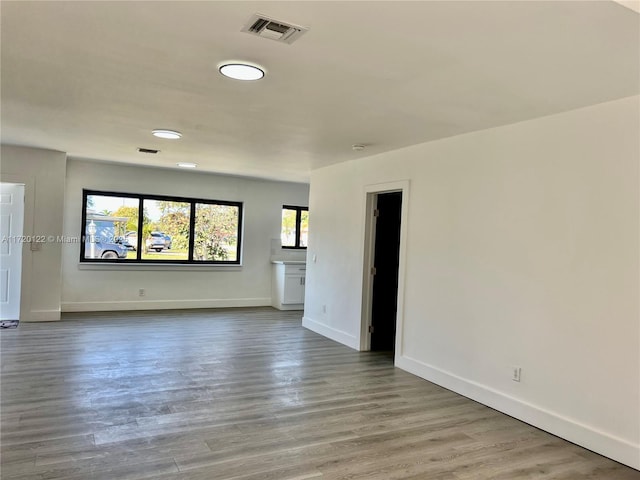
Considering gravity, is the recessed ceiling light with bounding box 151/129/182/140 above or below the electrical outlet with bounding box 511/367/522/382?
above

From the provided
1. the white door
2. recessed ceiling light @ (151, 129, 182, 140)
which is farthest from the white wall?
the white door

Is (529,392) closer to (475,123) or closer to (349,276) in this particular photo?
(475,123)

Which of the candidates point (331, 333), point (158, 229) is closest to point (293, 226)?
point (158, 229)

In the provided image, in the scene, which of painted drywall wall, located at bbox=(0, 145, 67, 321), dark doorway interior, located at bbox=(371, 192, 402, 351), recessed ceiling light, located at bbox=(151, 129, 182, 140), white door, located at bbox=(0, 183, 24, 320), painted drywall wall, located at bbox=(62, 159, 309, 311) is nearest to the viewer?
recessed ceiling light, located at bbox=(151, 129, 182, 140)

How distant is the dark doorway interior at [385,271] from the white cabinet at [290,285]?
7.87ft

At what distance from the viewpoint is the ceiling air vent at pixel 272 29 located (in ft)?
6.68

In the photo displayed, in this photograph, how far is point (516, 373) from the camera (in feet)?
11.5

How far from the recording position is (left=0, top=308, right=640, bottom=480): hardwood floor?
8.51 ft

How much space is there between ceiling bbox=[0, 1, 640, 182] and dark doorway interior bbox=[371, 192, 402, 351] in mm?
1385

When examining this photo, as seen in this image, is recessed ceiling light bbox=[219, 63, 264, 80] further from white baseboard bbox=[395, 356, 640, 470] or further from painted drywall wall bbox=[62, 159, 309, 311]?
painted drywall wall bbox=[62, 159, 309, 311]

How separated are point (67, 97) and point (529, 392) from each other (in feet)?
13.6

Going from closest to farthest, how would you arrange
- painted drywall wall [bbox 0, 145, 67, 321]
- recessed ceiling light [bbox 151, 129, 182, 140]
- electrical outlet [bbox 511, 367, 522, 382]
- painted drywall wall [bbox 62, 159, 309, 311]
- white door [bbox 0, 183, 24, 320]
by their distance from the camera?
electrical outlet [bbox 511, 367, 522, 382] < recessed ceiling light [bbox 151, 129, 182, 140] < painted drywall wall [bbox 0, 145, 67, 321] < white door [bbox 0, 183, 24, 320] < painted drywall wall [bbox 62, 159, 309, 311]

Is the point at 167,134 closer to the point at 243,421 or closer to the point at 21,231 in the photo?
the point at 243,421

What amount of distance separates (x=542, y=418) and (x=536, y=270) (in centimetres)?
108
